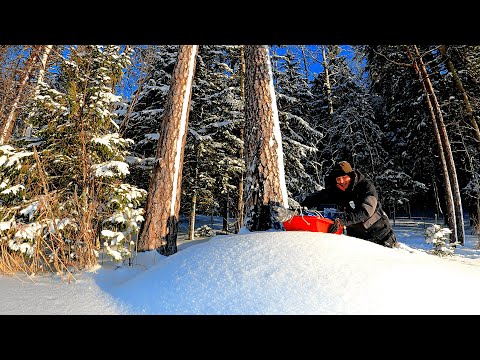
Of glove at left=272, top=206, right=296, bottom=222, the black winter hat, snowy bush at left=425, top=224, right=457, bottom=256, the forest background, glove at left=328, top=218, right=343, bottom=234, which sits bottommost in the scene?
snowy bush at left=425, top=224, right=457, bottom=256

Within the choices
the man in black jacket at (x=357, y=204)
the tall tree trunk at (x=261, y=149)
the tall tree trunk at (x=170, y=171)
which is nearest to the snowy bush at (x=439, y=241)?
the man in black jacket at (x=357, y=204)

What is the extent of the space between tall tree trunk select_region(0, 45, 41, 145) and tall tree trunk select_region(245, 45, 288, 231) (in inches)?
287

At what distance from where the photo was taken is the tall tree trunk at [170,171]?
4.60 metres

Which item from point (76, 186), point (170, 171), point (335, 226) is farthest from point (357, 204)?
point (76, 186)

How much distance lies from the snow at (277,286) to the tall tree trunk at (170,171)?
5.87ft

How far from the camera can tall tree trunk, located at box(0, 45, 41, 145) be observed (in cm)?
812

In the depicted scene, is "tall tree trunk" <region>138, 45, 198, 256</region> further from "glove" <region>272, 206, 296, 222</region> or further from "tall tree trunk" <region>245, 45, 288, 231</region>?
"glove" <region>272, 206, 296, 222</region>

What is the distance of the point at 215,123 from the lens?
11.8 meters

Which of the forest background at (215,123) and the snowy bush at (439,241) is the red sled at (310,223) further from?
the snowy bush at (439,241)

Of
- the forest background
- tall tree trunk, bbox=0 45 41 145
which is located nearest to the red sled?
the forest background

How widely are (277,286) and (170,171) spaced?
343cm
